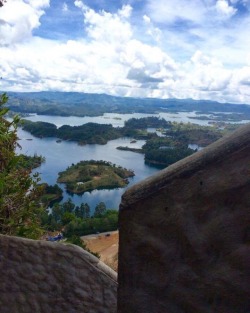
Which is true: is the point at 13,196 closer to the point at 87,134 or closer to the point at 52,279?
the point at 52,279

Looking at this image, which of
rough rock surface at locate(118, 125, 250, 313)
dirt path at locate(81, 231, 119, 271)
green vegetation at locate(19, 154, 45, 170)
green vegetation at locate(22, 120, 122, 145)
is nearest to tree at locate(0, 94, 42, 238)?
green vegetation at locate(19, 154, 45, 170)

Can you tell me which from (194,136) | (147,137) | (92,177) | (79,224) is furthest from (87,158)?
(79,224)

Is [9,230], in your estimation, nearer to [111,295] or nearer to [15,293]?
[15,293]

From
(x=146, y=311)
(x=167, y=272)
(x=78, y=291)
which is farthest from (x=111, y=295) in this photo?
(x=167, y=272)

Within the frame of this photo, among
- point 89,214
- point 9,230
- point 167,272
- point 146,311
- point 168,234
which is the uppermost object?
point 168,234

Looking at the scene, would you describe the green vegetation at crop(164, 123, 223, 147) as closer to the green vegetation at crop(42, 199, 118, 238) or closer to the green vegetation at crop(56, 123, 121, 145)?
the green vegetation at crop(56, 123, 121, 145)
